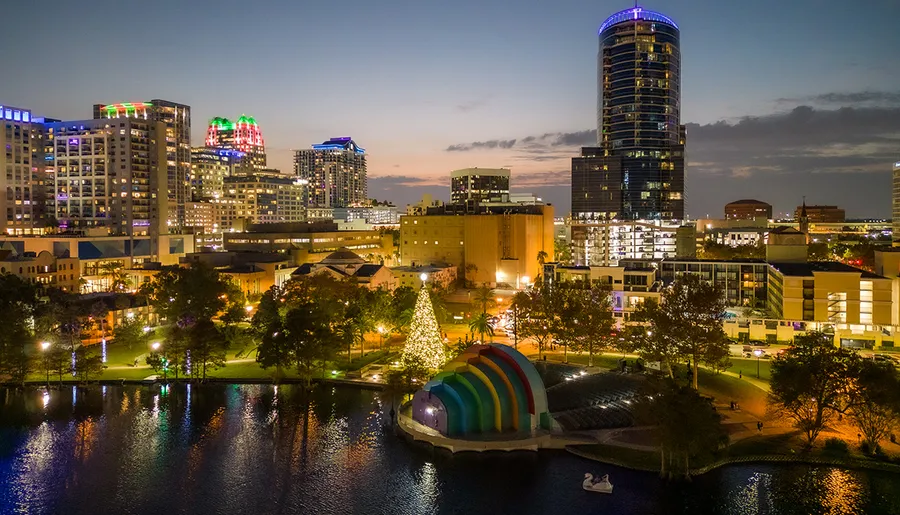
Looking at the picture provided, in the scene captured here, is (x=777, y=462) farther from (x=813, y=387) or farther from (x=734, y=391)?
(x=734, y=391)

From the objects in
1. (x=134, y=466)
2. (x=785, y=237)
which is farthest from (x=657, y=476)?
(x=785, y=237)

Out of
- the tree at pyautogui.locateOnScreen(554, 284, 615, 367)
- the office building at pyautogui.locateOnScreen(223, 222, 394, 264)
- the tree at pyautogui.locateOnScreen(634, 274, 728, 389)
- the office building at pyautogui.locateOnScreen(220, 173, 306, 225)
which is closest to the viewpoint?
the tree at pyautogui.locateOnScreen(634, 274, 728, 389)

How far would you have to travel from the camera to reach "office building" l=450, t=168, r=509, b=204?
7131 inches

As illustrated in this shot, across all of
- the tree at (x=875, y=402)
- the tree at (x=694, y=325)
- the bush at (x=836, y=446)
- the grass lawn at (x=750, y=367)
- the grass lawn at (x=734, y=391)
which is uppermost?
the tree at (x=694, y=325)

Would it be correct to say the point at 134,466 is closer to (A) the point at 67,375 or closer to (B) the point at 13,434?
(B) the point at 13,434

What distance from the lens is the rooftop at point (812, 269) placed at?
59.5 metres

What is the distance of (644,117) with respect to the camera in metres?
154

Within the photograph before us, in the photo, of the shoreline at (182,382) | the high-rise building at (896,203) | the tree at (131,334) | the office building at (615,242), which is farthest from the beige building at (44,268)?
the high-rise building at (896,203)

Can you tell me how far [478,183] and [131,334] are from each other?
135 m

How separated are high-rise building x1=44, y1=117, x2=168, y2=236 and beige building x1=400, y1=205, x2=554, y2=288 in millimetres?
51419

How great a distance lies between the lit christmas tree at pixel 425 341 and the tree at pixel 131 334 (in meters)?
26.7

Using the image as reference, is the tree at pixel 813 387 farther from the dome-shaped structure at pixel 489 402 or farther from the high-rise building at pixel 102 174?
the high-rise building at pixel 102 174

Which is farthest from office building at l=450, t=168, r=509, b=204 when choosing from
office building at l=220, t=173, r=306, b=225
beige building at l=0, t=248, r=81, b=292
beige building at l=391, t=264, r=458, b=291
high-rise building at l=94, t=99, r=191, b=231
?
beige building at l=0, t=248, r=81, b=292

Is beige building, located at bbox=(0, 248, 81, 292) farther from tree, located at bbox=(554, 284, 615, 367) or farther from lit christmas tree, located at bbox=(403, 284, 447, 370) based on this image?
tree, located at bbox=(554, 284, 615, 367)
